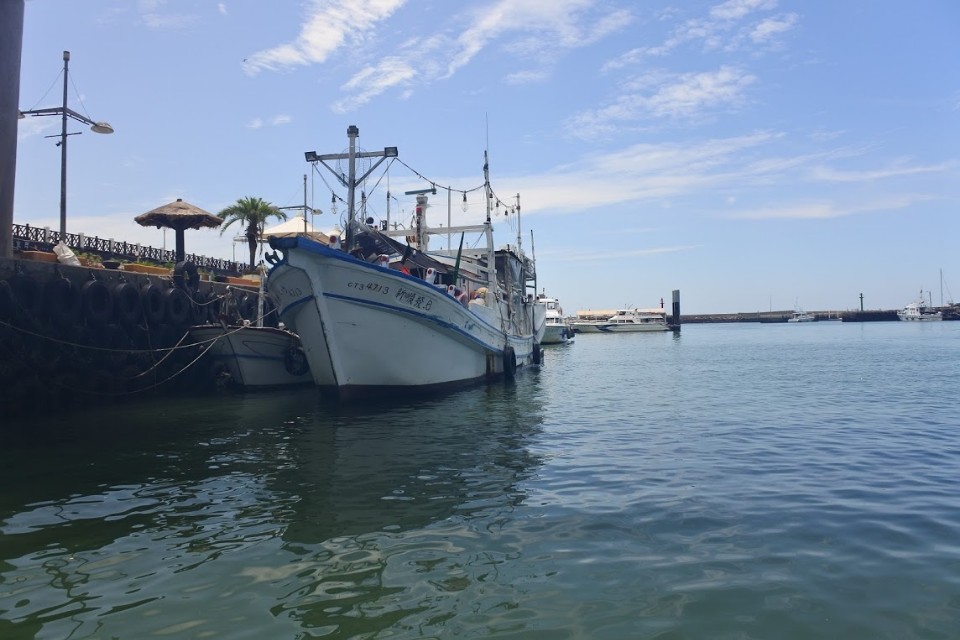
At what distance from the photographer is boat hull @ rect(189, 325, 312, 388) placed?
22766 millimetres

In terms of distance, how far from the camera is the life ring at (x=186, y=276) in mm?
23453

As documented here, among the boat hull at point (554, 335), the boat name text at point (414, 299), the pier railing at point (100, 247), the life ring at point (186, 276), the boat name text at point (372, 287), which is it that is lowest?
the boat hull at point (554, 335)

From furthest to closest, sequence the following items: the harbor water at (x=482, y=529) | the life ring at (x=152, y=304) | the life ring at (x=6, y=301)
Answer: the life ring at (x=152, y=304) → the life ring at (x=6, y=301) → the harbor water at (x=482, y=529)

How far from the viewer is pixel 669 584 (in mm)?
5832

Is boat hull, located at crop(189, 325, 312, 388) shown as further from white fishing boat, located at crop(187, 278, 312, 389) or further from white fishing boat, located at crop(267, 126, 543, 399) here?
white fishing boat, located at crop(267, 126, 543, 399)

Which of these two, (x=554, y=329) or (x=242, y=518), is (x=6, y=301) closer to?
(x=242, y=518)

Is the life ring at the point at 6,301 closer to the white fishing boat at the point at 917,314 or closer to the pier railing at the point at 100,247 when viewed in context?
the pier railing at the point at 100,247

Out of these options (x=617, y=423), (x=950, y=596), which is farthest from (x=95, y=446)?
(x=950, y=596)

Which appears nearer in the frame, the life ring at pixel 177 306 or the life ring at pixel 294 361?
the life ring at pixel 177 306

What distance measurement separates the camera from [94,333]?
19.4 metres

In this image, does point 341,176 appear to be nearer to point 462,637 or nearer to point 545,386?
point 545,386

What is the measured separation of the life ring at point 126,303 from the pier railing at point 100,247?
4.86 m

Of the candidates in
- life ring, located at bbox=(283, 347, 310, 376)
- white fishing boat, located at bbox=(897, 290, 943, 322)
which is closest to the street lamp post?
life ring, located at bbox=(283, 347, 310, 376)

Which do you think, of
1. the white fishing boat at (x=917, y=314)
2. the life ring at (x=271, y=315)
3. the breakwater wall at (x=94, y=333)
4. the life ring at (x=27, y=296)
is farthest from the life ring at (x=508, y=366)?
the white fishing boat at (x=917, y=314)
